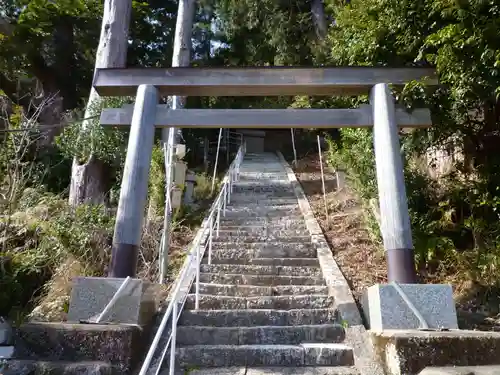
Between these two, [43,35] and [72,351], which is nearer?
[72,351]

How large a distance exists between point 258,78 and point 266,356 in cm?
337

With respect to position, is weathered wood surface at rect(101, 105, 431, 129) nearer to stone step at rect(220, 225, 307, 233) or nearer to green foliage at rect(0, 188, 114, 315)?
green foliage at rect(0, 188, 114, 315)

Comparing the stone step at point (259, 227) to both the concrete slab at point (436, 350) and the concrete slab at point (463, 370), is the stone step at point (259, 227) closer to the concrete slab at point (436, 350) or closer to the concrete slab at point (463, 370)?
the concrete slab at point (436, 350)

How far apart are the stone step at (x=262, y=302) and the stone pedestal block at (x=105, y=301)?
1.03 metres

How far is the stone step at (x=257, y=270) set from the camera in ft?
21.0

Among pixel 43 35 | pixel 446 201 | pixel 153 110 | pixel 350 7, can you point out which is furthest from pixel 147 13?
pixel 446 201

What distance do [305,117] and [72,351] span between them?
369 cm

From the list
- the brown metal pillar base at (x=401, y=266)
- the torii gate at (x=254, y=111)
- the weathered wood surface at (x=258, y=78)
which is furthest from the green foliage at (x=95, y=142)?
the brown metal pillar base at (x=401, y=266)

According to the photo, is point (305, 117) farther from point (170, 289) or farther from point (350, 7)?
point (350, 7)

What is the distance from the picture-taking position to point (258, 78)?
580 cm

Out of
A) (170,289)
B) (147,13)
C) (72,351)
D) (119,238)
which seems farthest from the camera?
(147,13)

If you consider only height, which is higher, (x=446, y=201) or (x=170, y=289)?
(x=446, y=201)

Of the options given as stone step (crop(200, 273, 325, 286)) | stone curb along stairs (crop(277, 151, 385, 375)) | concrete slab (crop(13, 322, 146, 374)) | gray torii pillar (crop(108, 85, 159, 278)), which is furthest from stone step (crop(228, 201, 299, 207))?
concrete slab (crop(13, 322, 146, 374))

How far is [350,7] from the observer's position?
8.59 meters
